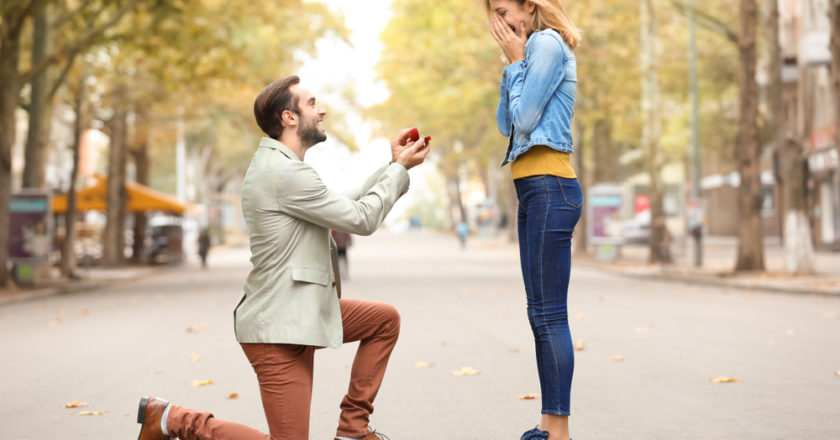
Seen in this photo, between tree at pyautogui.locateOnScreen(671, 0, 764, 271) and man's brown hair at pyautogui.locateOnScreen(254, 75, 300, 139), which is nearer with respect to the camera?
man's brown hair at pyautogui.locateOnScreen(254, 75, 300, 139)

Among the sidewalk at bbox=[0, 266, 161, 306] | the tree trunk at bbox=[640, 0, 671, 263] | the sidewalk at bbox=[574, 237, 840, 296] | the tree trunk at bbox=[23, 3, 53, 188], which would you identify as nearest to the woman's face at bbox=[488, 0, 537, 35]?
the sidewalk at bbox=[574, 237, 840, 296]

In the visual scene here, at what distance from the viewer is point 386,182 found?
4.35m

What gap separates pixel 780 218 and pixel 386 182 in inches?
1661

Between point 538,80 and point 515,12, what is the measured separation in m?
0.36

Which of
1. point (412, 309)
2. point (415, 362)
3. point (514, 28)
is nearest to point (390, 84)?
point (412, 309)

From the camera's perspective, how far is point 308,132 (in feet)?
14.6

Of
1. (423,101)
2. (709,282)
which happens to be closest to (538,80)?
(709,282)

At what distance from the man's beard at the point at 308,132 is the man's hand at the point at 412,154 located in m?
0.34

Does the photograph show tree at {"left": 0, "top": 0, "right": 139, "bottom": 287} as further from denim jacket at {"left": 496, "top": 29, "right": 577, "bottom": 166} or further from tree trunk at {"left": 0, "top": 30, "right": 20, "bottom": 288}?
denim jacket at {"left": 496, "top": 29, "right": 577, "bottom": 166}

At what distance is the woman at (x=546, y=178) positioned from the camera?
4273 millimetres

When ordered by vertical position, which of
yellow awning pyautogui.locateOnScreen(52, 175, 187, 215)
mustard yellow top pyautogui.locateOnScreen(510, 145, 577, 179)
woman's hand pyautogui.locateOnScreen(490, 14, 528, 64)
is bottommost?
mustard yellow top pyautogui.locateOnScreen(510, 145, 577, 179)

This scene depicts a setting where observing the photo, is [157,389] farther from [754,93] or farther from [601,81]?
[601,81]

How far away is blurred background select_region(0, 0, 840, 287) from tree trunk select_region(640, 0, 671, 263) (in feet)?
0.17

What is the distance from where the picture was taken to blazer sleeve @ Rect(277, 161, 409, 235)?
167 inches
